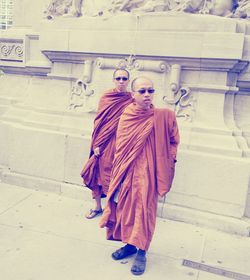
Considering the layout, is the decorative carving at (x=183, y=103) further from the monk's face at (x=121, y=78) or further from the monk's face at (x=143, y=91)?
the monk's face at (x=143, y=91)

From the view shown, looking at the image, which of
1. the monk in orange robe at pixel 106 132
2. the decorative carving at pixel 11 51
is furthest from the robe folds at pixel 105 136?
the decorative carving at pixel 11 51

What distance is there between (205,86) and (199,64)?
0.93 feet

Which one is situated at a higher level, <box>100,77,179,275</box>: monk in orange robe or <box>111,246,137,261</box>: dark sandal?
<box>100,77,179,275</box>: monk in orange robe

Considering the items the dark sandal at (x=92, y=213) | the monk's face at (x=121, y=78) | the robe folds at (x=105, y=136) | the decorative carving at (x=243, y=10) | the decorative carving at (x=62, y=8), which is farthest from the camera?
the decorative carving at (x=62, y=8)

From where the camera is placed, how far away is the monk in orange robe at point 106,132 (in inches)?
161

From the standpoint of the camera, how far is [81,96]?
17.3ft

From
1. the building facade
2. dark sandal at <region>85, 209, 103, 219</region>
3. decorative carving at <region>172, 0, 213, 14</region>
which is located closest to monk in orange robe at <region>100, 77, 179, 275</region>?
dark sandal at <region>85, 209, 103, 219</region>

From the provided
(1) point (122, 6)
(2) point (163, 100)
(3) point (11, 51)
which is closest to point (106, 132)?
(2) point (163, 100)

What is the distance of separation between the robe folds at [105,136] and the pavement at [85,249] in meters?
0.55

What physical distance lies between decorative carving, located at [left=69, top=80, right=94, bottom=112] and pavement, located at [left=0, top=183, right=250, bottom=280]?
144cm

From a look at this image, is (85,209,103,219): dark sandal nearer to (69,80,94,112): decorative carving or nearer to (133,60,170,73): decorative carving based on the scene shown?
(69,80,94,112): decorative carving

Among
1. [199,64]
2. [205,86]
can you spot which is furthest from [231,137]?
[199,64]

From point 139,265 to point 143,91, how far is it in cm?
161

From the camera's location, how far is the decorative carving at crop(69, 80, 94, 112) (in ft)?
17.0
